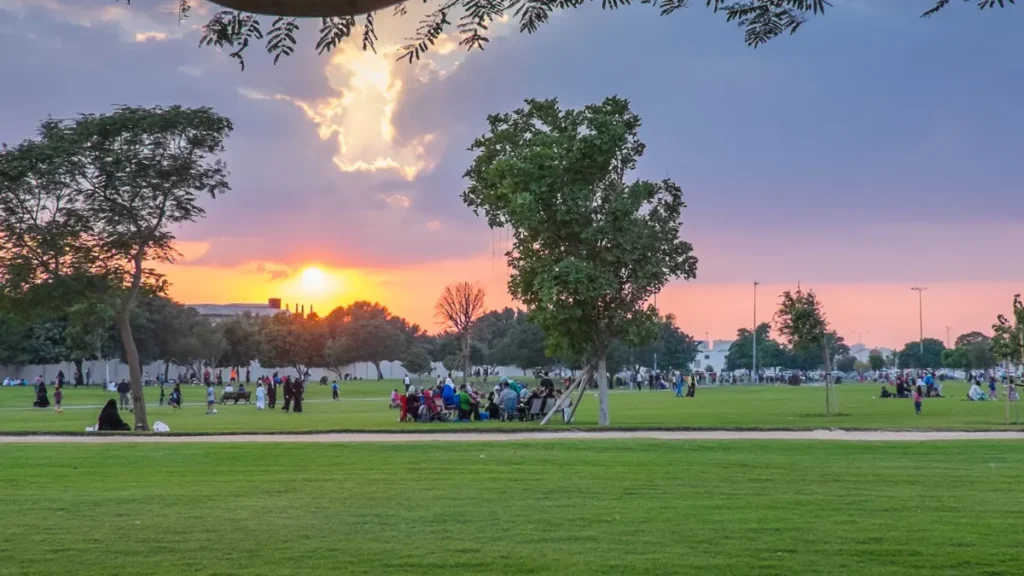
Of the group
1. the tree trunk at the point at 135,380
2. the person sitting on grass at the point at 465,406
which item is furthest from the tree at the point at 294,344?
the person sitting on grass at the point at 465,406

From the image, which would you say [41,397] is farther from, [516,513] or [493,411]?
[516,513]

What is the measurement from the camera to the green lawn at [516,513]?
32.4 ft

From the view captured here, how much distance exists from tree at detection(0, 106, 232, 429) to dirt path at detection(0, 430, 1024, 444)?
6.81 metres

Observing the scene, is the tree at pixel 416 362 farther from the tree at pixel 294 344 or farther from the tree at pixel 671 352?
the tree at pixel 671 352

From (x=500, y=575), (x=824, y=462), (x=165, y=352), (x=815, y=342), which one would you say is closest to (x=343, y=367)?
(x=165, y=352)

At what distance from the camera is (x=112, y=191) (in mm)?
33844

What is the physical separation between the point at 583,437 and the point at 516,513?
12.7 meters

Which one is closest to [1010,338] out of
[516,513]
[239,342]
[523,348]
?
[516,513]

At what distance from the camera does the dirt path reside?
25.0m

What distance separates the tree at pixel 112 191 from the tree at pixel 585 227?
9.70 meters

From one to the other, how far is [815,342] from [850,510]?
29743 mm

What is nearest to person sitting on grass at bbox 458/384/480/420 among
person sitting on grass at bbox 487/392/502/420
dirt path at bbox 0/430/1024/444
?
person sitting on grass at bbox 487/392/502/420

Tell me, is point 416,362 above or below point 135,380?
above

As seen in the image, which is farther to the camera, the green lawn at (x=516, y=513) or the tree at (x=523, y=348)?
the tree at (x=523, y=348)
